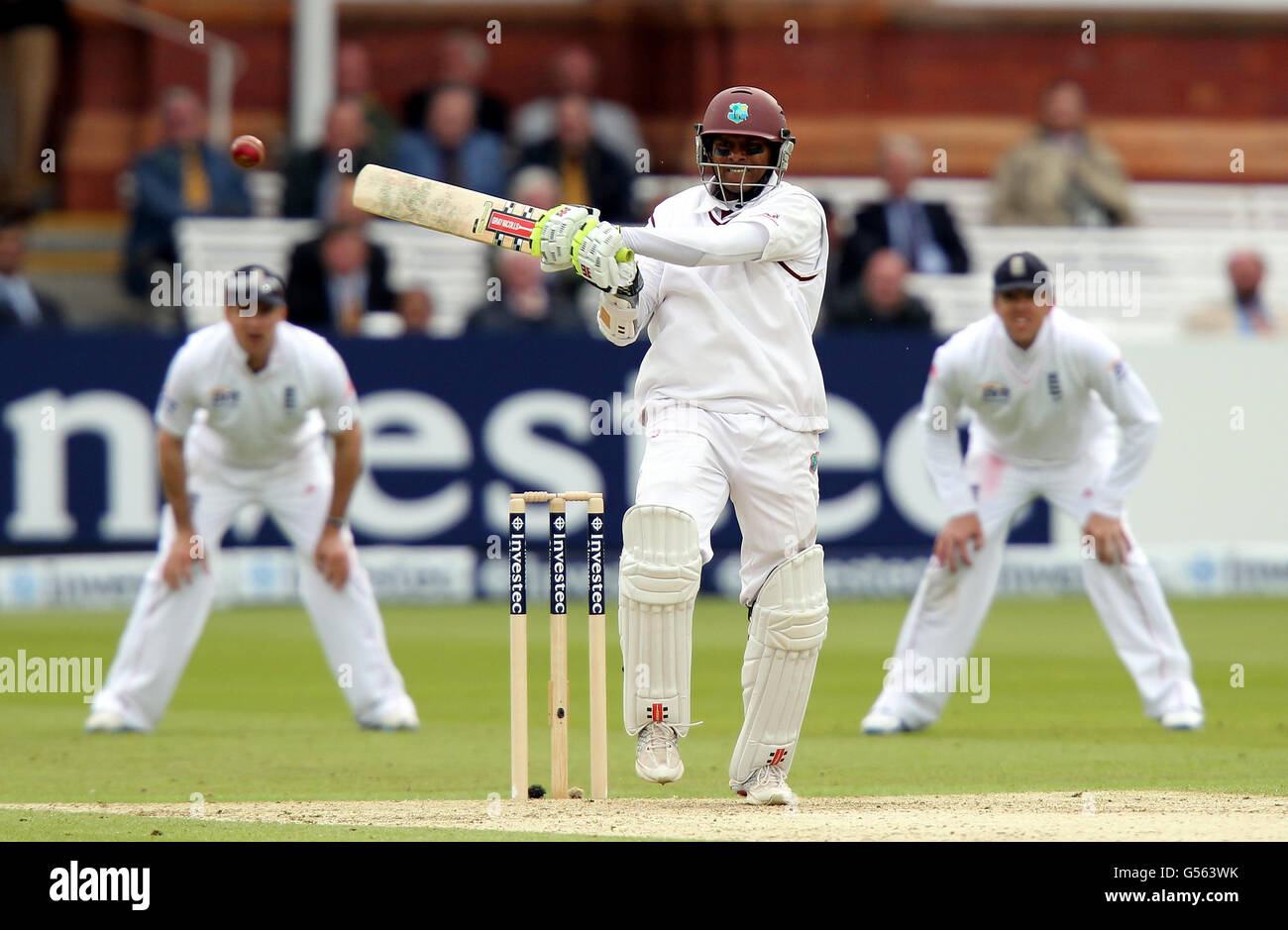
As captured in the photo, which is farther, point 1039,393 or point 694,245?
point 1039,393

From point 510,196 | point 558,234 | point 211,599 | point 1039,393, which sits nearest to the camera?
point 558,234

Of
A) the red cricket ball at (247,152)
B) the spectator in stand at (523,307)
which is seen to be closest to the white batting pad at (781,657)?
the red cricket ball at (247,152)

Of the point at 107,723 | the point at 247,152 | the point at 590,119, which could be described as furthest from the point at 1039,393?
the point at 590,119

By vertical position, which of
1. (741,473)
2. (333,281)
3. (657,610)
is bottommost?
(657,610)

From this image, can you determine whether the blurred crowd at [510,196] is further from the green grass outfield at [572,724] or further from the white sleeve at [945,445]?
the white sleeve at [945,445]

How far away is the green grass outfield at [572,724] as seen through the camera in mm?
7895

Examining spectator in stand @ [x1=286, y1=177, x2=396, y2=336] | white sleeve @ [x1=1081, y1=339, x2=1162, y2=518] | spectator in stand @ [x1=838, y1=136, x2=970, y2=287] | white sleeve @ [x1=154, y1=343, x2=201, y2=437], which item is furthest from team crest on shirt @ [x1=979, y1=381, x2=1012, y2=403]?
spectator in stand @ [x1=286, y1=177, x2=396, y2=336]

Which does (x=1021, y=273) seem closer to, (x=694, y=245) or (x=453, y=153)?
(x=694, y=245)

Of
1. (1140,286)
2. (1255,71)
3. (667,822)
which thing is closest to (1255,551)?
(1140,286)

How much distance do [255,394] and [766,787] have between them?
3.64 meters

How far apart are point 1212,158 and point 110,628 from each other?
10569 millimetres

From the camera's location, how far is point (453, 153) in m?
15.5

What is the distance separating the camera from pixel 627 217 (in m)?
15.4
